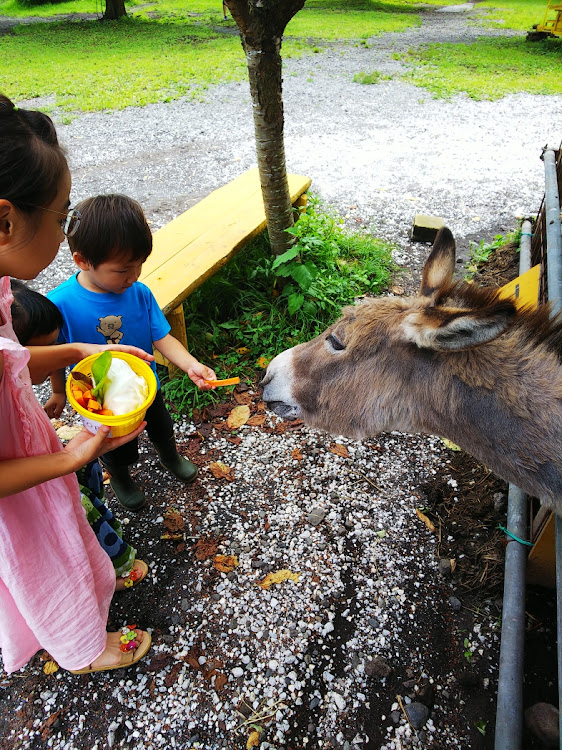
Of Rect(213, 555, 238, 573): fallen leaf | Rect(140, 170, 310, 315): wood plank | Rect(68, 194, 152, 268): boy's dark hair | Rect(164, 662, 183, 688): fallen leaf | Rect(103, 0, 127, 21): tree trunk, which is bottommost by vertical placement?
A: Rect(164, 662, 183, 688): fallen leaf

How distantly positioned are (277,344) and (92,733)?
306 cm

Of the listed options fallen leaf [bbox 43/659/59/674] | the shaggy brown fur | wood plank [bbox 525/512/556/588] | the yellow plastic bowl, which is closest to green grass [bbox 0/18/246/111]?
the yellow plastic bowl

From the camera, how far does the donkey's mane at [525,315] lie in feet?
6.58

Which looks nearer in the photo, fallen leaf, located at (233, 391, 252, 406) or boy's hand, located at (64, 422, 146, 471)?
boy's hand, located at (64, 422, 146, 471)

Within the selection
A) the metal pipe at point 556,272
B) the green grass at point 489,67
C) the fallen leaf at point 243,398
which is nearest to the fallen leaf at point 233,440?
the fallen leaf at point 243,398

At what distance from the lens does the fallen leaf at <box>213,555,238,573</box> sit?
296cm

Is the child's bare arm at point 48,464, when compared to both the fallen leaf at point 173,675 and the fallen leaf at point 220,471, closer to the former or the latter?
the fallen leaf at point 173,675

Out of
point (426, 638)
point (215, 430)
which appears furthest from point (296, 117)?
point (426, 638)

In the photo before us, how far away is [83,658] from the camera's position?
229cm

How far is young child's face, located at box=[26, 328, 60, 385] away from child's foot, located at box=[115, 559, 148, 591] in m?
1.32

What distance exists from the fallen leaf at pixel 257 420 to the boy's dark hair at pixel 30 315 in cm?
188

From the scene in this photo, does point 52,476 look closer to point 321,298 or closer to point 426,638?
point 426,638

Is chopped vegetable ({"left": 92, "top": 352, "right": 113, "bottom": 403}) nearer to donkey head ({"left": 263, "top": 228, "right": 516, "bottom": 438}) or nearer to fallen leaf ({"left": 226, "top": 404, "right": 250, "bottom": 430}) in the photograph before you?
donkey head ({"left": 263, "top": 228, "right": 516, "bottom": 438})

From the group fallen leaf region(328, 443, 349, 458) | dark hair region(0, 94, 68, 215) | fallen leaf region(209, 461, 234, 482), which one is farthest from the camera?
fallen leaf region(328, 443, 349, 458)
